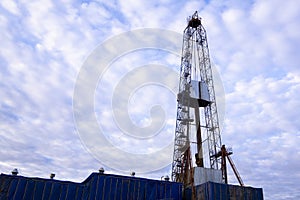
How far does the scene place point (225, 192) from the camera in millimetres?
28281

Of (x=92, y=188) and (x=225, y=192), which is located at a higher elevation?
(x=225, y=192)

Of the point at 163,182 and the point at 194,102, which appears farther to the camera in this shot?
the point at 194,102

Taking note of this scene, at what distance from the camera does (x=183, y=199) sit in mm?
31031

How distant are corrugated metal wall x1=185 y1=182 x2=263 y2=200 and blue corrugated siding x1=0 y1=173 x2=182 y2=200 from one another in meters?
2.75

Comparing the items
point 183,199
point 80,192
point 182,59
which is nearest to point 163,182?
point 183,199

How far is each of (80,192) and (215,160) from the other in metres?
29.1

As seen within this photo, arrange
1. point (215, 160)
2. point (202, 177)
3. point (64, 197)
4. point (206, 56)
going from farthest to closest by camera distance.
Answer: point (206, 56) < point (215, 160) < point (202, 177) < point (64, 197)

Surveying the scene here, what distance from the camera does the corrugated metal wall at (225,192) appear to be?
27.7 metres

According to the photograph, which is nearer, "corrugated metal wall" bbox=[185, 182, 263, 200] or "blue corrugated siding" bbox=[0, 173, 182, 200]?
"blue corrugated siding" bbox=[0, 173, 182, 200]

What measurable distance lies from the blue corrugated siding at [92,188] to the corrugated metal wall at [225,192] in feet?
9.02

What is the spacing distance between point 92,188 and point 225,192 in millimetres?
14674

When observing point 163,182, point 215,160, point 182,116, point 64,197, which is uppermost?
point 182,116

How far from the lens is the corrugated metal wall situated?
27.7m

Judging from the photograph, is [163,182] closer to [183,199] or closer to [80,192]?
[183,199]
